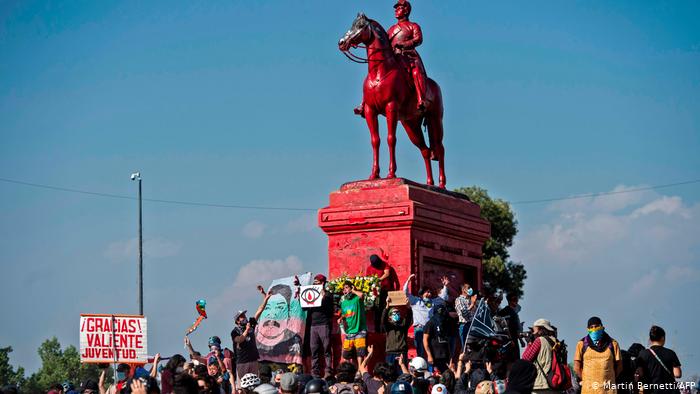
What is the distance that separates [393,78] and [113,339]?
30.1 ft

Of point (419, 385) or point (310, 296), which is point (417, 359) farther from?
point (310, 296)

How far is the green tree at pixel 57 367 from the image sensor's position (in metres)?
67.1

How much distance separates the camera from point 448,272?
27.2 metres

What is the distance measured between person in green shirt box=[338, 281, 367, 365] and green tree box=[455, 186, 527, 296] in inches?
1401

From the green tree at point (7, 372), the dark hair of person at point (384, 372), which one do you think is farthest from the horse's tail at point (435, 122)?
the green tree at point (7, 372)

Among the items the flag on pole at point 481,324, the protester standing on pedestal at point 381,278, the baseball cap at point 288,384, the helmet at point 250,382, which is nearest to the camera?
the baseball cap at point 288,384

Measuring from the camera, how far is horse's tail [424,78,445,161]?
1095 inches

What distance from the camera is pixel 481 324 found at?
74.1ft

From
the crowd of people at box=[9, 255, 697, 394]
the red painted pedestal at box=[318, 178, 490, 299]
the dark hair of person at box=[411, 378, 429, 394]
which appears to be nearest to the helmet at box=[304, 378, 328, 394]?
the crowd of people at box=[9, 255, 697, 394]

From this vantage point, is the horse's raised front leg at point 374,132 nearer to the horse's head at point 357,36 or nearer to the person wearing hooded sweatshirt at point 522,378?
the horse's head at point 357,36

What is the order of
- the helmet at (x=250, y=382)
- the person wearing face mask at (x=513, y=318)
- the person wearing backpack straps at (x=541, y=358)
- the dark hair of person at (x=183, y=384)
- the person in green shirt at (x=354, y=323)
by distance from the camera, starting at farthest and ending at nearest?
the person wearing face mask at (x=513, y=318) < the person in green shirt at (x=354, y=323) < the person wearing backpack straps at (x=541, y=358) < the helmet at (x=250, y=382) < the dark hair of person at (x=183, y=384)

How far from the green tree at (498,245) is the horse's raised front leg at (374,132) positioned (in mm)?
32789

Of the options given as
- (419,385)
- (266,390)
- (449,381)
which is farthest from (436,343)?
(266,390)

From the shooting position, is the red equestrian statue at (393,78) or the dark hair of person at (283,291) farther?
the red equestrian statue at (393,78)
